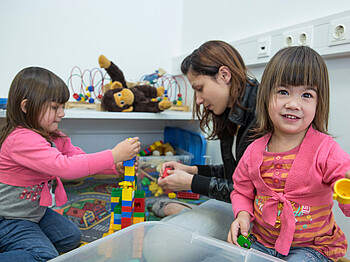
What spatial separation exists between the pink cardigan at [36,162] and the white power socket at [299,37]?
80 centimetres

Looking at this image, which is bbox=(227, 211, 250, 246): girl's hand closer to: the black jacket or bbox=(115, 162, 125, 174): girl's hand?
the black jacket

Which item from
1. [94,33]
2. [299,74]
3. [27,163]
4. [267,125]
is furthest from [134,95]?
[299,74]

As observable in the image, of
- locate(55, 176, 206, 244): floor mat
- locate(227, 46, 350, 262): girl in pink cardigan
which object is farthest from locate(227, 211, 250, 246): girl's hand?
locate(55, 176, 206, 244): floor mat

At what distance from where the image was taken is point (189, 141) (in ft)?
5.44

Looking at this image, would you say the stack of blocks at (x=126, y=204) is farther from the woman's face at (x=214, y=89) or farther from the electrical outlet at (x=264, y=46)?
the electrical outlet at (x=264, y=46)

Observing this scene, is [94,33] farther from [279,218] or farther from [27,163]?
[279,218]

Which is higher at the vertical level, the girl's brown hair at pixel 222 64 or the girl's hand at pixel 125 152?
the girl's brown hair at pixel 222 64

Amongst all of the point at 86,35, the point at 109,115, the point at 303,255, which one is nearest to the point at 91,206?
the point at 109,115

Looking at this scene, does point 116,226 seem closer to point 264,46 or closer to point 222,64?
point 222,64

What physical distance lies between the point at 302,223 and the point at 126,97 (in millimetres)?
981

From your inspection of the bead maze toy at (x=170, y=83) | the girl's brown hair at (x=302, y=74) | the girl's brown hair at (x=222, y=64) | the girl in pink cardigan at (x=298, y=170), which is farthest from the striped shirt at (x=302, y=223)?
the bead maze toy at (x=170, y=83)

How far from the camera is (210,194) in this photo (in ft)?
2.98

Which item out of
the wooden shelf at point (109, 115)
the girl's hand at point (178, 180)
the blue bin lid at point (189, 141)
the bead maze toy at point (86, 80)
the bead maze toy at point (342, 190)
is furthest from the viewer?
the bead maze toy at point (86, 80)

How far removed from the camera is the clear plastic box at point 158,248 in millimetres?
562
